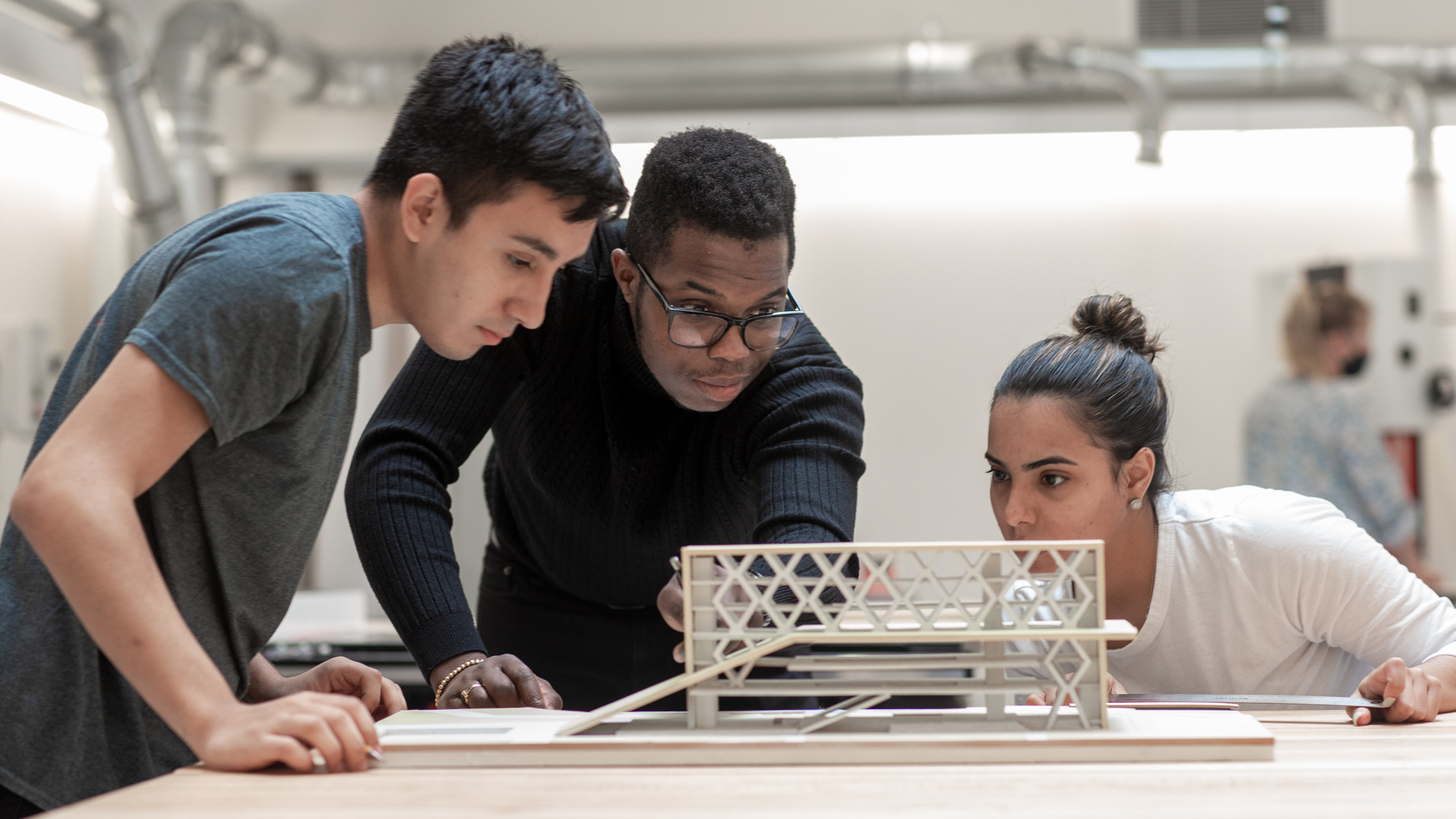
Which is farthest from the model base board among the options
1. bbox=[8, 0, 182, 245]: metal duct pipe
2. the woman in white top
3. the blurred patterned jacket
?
bbox=[8, 0, 182, 245]: metal duct pipe

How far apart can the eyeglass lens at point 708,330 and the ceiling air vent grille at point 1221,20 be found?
360 centimetres

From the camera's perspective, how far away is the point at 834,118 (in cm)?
454

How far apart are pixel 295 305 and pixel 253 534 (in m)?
0.23

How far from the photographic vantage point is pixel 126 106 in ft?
12.0

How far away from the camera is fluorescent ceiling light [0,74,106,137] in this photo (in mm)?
3732

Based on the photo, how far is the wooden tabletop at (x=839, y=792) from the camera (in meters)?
0.80

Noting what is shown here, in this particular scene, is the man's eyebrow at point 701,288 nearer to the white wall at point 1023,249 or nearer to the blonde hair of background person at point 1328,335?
the white wall at point 1023,249

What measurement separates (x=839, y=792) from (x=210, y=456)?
0.58 metres

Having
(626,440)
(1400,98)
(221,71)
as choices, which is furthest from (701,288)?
(1400,98)

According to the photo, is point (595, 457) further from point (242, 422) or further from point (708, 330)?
point (242, 422)

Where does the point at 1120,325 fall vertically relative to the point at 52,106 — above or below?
below

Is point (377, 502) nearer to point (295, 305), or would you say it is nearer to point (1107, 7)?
point (295, 305)

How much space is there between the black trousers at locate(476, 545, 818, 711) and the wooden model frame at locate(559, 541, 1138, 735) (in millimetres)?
581

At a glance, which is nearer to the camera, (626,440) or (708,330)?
(708,330)
